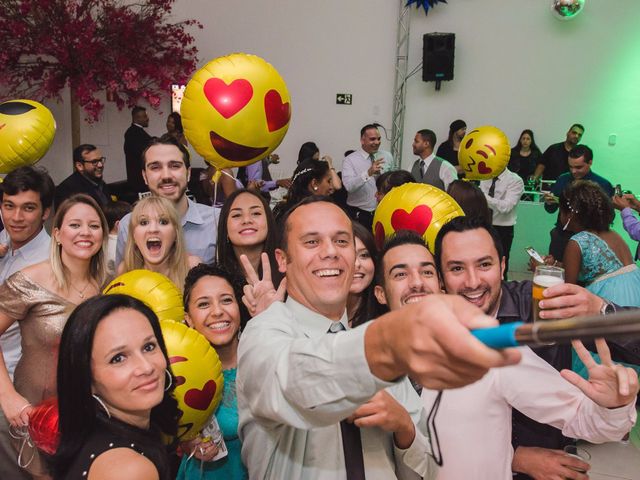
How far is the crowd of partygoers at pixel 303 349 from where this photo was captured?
775 mm

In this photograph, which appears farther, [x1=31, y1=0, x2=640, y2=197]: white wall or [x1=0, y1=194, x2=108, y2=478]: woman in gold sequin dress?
[x1=31, y1=0, x2=640, y2=197]: white wall

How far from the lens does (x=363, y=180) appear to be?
529cm

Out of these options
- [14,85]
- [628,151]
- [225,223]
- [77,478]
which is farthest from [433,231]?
[14,85]

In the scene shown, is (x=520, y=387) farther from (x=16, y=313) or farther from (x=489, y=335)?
(x=16, y=313)

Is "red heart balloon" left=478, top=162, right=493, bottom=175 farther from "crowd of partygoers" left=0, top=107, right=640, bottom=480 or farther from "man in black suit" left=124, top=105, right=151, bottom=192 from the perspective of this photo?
"man in black suit" left=124, top=105, right=151, bottom=192

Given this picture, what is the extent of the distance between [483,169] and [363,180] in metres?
1.19

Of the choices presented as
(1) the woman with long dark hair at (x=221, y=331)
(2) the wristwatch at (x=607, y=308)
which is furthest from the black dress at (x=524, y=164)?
(2) the wristwatch at (x=607, y=308)

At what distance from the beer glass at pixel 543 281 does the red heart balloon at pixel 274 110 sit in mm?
1361

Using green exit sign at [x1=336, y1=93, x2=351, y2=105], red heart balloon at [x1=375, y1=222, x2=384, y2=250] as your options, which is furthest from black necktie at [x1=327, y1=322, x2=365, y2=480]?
green exit sign at [x1=336, y1=93, x2=351, y2=105]

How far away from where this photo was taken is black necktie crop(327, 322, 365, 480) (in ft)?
3.98

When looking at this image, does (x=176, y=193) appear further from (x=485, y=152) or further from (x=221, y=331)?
(x=485, y=152)

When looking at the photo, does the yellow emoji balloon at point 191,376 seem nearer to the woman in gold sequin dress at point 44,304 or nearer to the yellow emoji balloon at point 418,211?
the woman in gold sequin dress at point 44,304

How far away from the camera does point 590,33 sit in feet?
24.2

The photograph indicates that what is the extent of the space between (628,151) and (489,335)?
7.99m
